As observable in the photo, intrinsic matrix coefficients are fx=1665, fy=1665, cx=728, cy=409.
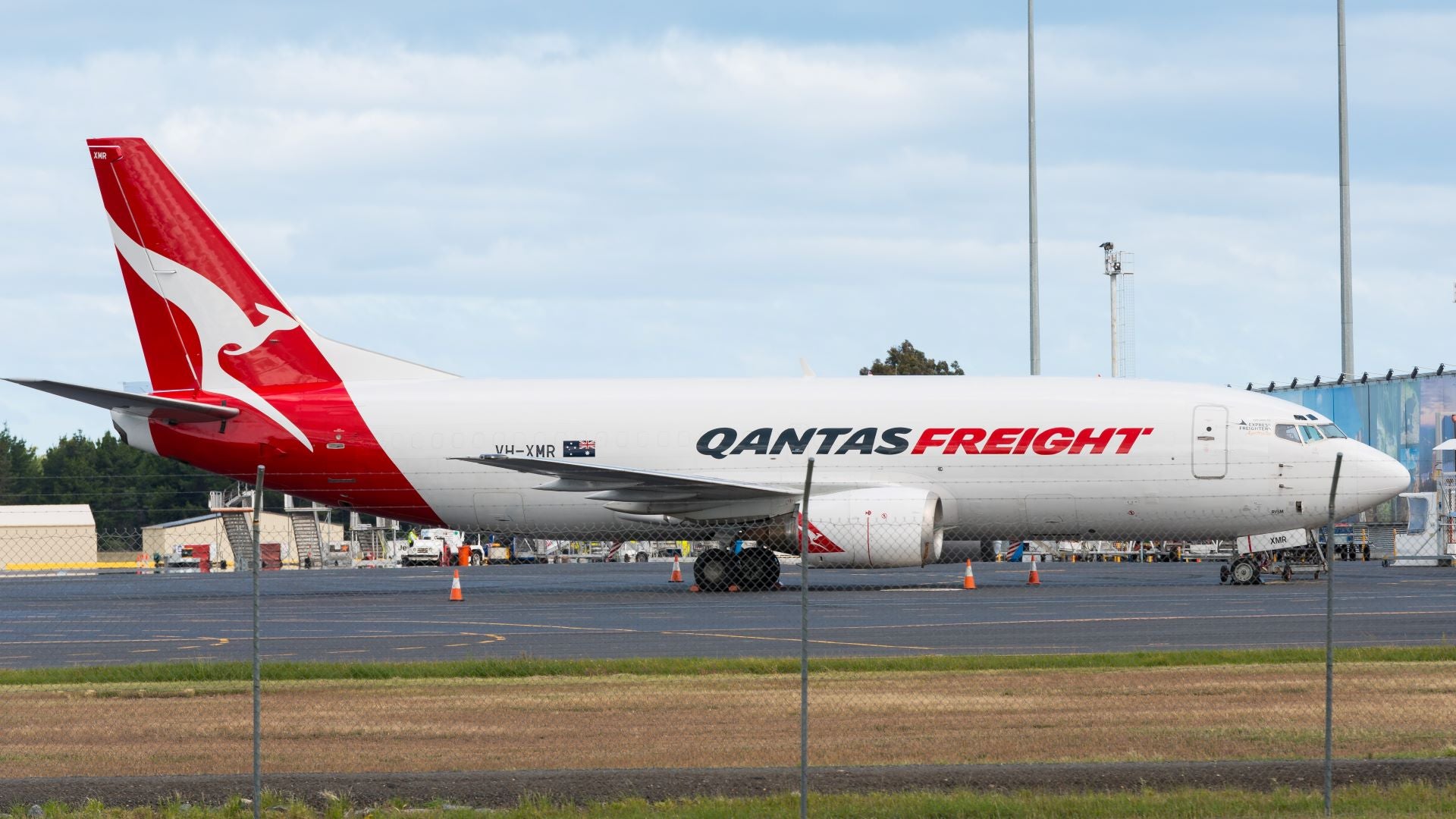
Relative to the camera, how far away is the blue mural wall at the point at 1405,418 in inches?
2226

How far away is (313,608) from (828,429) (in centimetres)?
971

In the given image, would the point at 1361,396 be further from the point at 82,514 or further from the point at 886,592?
the point at 82,514

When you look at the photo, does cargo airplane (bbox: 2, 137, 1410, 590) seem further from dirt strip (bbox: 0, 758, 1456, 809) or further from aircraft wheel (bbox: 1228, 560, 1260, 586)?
dirt strip (bbox: 0, 758, 1456, 809)

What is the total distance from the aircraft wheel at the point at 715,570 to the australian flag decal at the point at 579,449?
114 inches

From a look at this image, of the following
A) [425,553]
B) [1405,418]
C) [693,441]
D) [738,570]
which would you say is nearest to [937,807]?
[738,570]

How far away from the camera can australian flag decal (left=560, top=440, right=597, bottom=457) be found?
31.4m

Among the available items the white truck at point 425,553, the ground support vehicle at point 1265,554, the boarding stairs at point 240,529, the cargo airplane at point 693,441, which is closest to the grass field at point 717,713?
the cargo airplane at point 693,441

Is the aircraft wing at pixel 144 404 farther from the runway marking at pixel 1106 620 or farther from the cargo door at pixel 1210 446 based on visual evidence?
the cargo door at pixel 1210 446

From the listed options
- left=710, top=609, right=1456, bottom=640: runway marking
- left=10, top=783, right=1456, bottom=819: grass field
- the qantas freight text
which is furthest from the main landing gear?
left=10, top=783, right=1456, bottom=819: grass field

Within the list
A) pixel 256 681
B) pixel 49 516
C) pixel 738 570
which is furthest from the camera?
pixel 49 516

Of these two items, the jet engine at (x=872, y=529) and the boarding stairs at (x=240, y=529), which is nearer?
the jet engine at (x=872, y=529)

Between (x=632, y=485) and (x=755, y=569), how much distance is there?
301cm

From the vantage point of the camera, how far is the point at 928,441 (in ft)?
99.1

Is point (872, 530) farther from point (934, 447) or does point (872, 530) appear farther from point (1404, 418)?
point (1404, 418)
